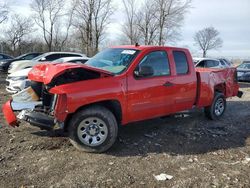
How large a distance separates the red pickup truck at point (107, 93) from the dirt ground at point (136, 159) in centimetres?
47

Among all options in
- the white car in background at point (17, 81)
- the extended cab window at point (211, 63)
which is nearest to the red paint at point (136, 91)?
the white car in background at point (17, 81)

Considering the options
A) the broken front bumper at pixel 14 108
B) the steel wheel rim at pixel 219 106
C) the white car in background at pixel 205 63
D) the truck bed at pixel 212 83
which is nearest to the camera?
the broken front bumper at pixel 14 108

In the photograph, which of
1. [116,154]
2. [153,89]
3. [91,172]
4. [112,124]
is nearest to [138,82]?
[153,89]

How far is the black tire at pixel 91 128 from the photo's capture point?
507 cm

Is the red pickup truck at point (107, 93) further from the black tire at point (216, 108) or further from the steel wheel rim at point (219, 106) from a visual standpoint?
the steel wheel rim at point (219, 106)

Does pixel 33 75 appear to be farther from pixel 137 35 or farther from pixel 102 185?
pixel 137 35

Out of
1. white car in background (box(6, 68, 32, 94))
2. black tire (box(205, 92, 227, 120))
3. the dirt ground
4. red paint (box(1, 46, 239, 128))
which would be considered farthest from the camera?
white car in background (box(6, 68, 32, 94))

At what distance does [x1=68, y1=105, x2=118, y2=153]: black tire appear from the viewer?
5.07 metres

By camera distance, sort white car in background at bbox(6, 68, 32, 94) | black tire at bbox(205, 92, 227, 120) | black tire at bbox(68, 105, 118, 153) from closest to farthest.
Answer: black tire at bbox(68, 105, 118, 153)
black tire at bbox(205, 92, 227, 120)
white car in background at bbox(6, 68, 32, 94)

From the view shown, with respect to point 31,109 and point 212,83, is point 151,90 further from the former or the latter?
point 212,83

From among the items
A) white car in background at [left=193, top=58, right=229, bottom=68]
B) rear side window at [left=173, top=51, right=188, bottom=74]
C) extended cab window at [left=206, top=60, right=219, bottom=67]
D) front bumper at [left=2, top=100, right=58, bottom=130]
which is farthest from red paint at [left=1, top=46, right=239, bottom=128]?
extended cab window at [left=206, top=60, right=219, bottom=67]

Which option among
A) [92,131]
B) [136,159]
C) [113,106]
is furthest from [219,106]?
[92,131]

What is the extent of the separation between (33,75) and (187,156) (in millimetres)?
3178

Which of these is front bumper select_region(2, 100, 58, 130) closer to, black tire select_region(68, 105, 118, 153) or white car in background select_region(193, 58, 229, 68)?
black tire select_region(68, 105, 118, 153)
